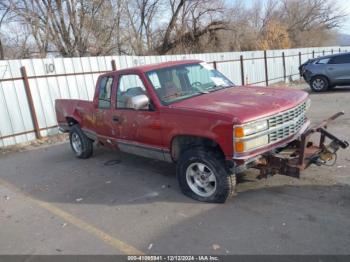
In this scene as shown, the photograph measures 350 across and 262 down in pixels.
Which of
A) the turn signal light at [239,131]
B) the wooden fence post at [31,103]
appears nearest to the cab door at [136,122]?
the turn signal light at [239,131]

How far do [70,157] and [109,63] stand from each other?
17.1ft

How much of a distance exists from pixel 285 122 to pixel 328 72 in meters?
11.8

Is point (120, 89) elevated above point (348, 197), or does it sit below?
above

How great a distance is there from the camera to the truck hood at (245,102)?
13.1 feet

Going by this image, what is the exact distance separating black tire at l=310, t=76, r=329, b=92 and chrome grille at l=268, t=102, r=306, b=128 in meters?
11.3

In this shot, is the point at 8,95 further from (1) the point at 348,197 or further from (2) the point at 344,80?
(2) the point at 344,80

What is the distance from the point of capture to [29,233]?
13.7 ft

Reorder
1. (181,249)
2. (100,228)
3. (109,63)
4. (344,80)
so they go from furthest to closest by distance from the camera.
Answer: (344,80) < (109,63) < (100,228) < (181,249)

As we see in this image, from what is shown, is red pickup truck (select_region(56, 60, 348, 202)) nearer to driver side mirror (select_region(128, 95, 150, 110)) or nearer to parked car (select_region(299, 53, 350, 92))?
driver side mirror (select_region(128, 95, 150, 110))

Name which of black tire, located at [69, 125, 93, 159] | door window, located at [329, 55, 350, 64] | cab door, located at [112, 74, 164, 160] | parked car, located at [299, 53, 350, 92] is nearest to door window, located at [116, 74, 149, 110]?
cab door, located at [112, 74, 164, 160]

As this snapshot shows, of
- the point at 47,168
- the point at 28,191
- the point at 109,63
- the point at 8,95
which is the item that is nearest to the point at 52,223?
the point at 28,191

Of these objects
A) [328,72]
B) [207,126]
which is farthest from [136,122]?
[328,72]

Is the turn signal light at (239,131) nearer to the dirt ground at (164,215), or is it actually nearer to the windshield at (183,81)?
the dirt ground at (164,215)

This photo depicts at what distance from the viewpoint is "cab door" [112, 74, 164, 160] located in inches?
194
